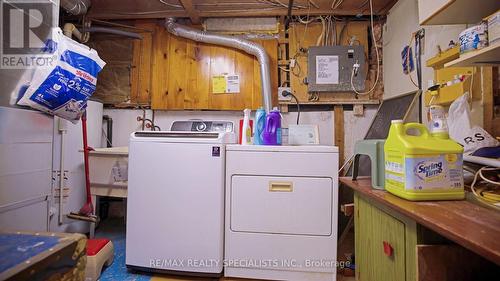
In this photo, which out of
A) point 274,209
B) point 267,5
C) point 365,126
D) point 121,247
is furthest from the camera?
point 365,126

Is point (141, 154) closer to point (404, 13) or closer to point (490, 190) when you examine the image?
point (490, 190)

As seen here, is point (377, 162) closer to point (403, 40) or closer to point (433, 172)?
point (433, 172)

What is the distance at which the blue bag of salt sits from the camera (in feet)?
4.84

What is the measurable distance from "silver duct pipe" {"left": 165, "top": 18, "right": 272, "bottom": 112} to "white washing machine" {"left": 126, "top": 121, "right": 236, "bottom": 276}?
90cm

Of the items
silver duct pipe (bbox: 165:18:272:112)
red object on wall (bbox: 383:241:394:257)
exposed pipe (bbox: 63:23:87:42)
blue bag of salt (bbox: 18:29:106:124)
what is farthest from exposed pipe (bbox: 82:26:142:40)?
red object on wall (bbox: 383:241:394:257)

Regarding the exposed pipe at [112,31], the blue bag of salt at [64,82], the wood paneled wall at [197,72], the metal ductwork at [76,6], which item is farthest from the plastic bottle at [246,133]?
the metal ductwork at [76,6]

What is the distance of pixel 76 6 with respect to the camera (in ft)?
7.04

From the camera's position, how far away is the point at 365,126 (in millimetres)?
2455

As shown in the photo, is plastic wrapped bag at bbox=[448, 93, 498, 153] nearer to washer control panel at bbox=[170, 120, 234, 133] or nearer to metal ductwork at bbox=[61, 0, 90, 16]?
washer control panel at bbox=[170, 120, 234, 133]

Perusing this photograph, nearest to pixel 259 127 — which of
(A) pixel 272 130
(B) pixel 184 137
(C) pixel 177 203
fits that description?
(A) pixel 272 130

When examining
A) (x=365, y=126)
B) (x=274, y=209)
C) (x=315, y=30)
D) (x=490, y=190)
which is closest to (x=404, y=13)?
(x=315, y=30)

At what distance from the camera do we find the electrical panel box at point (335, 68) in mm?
2309

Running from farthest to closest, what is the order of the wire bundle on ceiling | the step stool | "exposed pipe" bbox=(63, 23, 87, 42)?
1. "exposed pipe" bbox=(63, 23, 87, 42)
2. the step stool
3. the wire bundle on ceiling

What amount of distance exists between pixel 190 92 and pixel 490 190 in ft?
7.66
